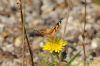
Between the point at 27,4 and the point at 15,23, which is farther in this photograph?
the point at 27,4

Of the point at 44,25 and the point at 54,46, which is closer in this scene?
the point at 54,46

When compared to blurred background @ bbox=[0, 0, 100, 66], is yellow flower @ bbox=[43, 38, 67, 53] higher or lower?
higher

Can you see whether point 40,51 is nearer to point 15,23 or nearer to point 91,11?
point 15,23

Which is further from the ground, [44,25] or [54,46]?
[54,46]

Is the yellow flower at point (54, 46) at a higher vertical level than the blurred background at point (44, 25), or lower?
higher

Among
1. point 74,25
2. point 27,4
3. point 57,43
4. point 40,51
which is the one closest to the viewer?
point 57,43

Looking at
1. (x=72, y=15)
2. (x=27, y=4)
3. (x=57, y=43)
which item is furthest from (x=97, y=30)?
(x=57, y=43)

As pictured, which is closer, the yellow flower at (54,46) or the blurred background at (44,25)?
the yellow flower at (54,46)

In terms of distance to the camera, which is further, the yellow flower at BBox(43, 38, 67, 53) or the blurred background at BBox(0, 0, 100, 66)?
the blurred background at BBox(0, 0, 100, 66)
